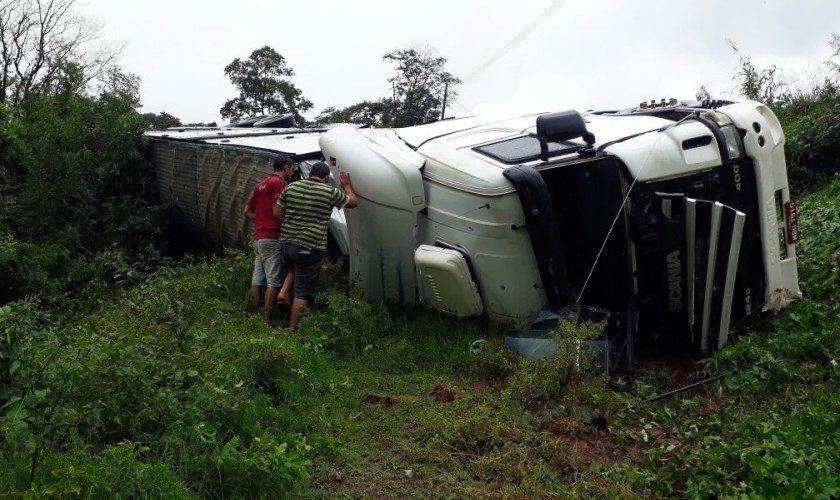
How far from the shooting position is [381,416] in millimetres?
4871

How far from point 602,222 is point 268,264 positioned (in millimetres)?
2885

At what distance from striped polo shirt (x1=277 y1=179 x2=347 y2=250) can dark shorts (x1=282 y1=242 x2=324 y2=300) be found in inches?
1.9

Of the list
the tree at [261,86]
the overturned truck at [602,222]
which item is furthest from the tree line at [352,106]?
the overturned truck at [602,222]

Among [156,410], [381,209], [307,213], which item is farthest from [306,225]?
[156,410]

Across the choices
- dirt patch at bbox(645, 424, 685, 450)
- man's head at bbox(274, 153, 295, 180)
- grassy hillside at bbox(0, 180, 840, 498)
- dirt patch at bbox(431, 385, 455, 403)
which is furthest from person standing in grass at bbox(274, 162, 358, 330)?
dirt patch at bbox(645, 424, 685, 450)

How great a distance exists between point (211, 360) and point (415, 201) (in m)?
2.15

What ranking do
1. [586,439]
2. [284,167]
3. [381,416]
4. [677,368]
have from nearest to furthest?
1. [586,439]
2. [381,416]
3. [677,368]
4. [284,167]

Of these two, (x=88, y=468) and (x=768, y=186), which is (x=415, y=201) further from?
(x=88, y=468)

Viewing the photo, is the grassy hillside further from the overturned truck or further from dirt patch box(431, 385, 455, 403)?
the overturned truck

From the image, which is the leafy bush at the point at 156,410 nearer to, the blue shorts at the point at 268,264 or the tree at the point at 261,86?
the blue shorts at the point at 268,264

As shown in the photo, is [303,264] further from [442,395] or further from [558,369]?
[558,369]

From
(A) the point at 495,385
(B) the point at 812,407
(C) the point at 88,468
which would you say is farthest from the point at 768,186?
(C) the point at 88,468

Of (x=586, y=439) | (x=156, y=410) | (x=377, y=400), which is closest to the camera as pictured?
(x=156, y=410)

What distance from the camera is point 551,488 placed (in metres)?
3.87
